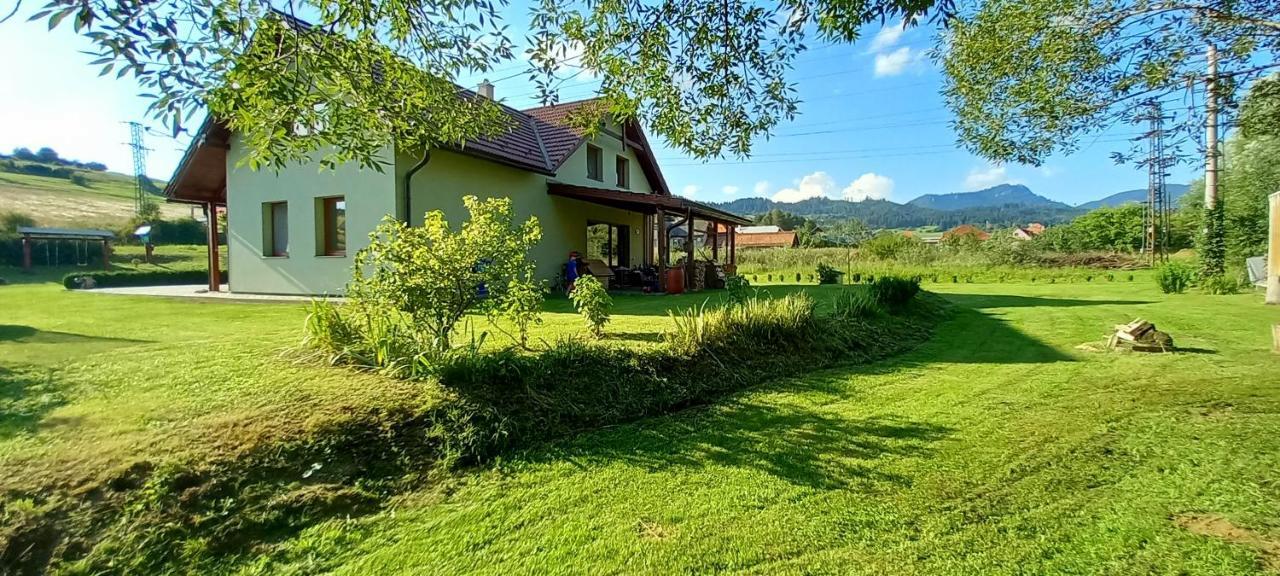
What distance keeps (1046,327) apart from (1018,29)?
6016 mm

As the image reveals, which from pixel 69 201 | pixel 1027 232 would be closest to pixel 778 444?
pixel 69 201

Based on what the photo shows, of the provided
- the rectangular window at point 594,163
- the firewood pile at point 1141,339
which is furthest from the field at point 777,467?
the rectangular window at point 594,163

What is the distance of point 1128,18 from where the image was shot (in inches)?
235

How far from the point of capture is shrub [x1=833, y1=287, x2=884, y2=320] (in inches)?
360

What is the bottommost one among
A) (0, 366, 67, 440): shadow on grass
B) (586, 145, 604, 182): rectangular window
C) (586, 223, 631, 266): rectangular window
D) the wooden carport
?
(0, 366, 67, 440): shadow on grass

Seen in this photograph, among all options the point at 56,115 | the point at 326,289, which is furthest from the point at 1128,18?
the point at 326,289

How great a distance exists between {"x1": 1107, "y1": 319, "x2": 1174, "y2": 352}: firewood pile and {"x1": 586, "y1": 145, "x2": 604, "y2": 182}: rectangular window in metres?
13.7

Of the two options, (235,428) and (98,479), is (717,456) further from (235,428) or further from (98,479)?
(98,479)

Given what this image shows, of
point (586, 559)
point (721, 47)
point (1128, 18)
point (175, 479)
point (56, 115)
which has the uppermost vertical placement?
point (1128, 18)

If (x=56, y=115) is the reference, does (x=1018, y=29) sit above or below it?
above

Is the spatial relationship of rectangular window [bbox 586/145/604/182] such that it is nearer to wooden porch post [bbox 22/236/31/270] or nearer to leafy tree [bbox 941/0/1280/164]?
leafy tree [bbox 941/0/1280/164]

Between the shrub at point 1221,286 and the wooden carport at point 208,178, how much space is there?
2630 cm

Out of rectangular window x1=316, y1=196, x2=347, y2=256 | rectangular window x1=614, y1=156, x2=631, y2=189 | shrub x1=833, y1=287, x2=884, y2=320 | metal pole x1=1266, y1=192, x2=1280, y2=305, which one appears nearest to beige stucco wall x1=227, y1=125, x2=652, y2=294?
rectangular window x1=316, y1=196, x2=347, y2=256

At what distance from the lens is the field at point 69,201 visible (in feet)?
118
